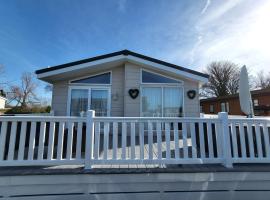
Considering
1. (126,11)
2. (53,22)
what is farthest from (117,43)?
(53,22)

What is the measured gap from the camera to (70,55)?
452 inches

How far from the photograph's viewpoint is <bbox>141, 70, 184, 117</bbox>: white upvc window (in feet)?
21.3

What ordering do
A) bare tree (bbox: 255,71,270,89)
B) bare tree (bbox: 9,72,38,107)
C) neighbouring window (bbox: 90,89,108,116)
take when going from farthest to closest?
bare tree (bbox: 255,71,270,89) → bare tree (bbox: 9,72,38,107) → neighbouring window (bbox: 90,89,108,116)

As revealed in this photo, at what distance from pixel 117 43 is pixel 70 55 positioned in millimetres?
4122

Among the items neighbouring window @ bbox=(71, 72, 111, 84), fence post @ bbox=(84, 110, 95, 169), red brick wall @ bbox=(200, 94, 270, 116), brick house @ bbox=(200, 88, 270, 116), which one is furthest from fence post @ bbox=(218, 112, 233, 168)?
red brick wall @ bbox=(200, 94, 270, 116)

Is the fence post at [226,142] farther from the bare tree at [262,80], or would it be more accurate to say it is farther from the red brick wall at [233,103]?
the bare tree at [262,80]

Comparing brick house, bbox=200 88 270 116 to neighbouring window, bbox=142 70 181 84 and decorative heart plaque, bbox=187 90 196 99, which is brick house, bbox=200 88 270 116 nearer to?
decorative heart plaque, bbox=187 90 196 99

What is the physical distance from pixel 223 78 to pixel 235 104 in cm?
755

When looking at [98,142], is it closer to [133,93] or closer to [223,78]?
[133,93]

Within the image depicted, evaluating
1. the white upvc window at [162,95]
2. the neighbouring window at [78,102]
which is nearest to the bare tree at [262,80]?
the white upvc window at [162,95]

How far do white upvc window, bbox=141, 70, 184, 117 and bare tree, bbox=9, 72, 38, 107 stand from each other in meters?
27.1

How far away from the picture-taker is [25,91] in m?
27.9

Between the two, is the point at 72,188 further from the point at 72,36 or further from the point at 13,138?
the point at 72,36

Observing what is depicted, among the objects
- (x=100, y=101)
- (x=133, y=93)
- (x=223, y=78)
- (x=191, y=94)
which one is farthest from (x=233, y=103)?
(x=100, y=101)
